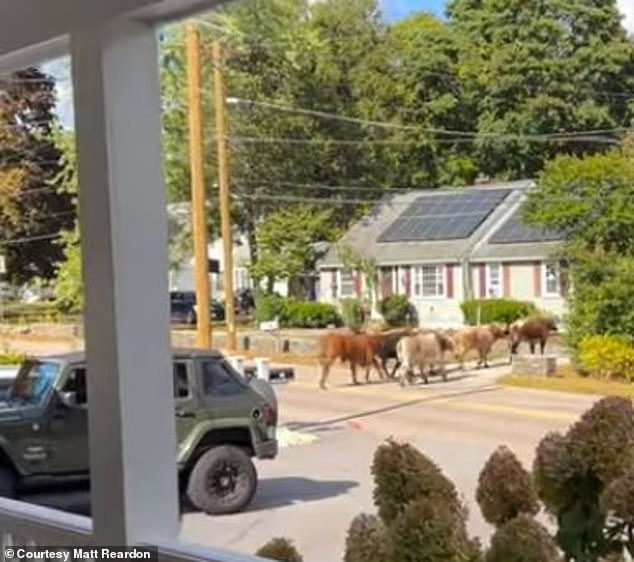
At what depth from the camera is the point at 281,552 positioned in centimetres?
167

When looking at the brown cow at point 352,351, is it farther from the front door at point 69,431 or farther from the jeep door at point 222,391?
the front door at point 69,431

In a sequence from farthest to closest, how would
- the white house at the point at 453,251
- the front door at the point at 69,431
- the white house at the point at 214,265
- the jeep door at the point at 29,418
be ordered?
the jeep door at the point at 29,418
the front door at the point at 69,431
the white house at the point at 214,265
the white house at the point at 453,251

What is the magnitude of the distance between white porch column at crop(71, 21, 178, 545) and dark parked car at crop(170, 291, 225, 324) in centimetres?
19

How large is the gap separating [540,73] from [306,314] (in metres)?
0.58

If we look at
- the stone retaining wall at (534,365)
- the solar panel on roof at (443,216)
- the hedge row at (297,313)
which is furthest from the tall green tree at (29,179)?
the stone retaining wall at (534,365)

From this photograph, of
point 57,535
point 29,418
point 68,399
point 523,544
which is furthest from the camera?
point 29,418

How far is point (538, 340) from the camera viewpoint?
1.59 m

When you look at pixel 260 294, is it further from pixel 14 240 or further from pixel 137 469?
pixel 14 240

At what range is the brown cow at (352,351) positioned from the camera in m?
1.78

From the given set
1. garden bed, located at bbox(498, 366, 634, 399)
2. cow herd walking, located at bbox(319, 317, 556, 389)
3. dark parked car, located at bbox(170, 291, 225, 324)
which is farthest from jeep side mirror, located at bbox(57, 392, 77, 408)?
garden bed, located at bbox(498, 366, 634, 399)

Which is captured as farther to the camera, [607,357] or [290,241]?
[290,241]

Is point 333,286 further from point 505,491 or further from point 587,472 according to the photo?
point 587,472

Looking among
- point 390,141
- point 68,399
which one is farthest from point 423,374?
point 68,399

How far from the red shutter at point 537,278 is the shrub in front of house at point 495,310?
0.07 feet
